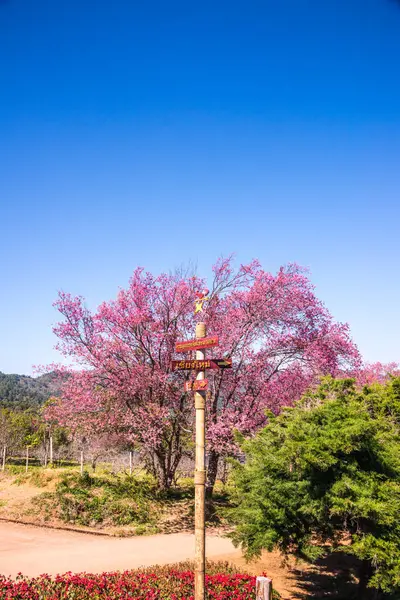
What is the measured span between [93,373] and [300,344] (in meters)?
8.00

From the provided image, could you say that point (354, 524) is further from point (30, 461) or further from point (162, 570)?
point (30, 461)

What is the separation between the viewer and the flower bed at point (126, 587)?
8117 millimetres

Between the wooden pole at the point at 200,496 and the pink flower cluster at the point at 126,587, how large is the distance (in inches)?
77.7

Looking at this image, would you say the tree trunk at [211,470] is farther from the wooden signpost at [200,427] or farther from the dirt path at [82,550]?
the wooden signpost at [200,427]

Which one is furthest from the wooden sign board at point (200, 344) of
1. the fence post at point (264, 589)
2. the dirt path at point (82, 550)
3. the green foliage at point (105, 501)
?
the green foliage at point (105, 501)

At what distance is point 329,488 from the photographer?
7.82 metres

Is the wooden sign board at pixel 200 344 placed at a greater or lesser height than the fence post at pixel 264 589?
greater

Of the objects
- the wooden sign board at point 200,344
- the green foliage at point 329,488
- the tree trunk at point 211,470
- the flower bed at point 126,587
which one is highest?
the wooden sign board at point 200,344

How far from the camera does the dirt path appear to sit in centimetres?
1098

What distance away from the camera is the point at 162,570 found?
33.0ft

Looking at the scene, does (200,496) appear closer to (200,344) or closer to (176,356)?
(200,344)

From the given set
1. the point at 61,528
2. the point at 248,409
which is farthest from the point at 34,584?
the point at 248,409

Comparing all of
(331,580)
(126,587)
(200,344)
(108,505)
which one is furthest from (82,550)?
(200,344)

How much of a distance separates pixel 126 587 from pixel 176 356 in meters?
9.68
